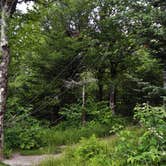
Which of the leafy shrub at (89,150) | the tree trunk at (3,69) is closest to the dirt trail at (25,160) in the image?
the tree trunk at (3,69)

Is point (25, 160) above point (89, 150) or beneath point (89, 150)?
beneath

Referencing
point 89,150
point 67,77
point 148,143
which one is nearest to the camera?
Answer: point 148,143

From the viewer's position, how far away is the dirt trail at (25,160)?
10.6 meters

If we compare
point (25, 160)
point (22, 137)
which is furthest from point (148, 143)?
point (22, 137)

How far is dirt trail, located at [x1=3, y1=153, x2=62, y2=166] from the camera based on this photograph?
34.7 ft

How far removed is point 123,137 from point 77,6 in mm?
10773

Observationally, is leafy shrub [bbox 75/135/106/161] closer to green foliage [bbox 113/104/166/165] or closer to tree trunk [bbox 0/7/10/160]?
green foliage [bbox 113/104/166/165]

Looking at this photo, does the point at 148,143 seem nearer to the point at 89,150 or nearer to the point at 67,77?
the point at 89,150

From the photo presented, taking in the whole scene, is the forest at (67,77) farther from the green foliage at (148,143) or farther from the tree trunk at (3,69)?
the green foliage at (148,143)

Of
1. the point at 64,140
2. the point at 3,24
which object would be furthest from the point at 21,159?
the point at 3,24

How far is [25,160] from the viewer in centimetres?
1134

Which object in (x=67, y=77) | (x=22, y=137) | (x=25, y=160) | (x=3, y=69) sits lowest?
(x=25, y=160)

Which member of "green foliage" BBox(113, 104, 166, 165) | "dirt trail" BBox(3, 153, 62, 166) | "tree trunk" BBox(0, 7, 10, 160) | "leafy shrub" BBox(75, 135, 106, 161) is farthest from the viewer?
"dirt trail" BBox(3, 153, 62, 166)

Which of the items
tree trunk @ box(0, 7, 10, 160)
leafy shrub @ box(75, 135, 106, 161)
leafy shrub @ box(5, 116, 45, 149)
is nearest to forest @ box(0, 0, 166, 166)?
leafy shrub @ box(5, 116, 45, 149)
